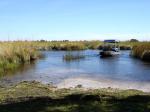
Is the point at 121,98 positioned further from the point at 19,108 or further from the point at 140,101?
the point at 19,108

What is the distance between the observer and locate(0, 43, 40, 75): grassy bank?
97.3ft

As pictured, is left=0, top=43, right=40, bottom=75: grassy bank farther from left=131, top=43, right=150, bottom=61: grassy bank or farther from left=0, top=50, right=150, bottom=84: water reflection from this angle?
left=131, top=43, right=150, bottom=61: grassy bank

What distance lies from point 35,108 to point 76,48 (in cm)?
5967

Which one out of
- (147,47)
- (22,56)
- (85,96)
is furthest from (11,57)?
(85,96)

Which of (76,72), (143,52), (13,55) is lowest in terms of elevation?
(76,72)

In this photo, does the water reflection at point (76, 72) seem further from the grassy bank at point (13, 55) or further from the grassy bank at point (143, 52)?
the grassy bank at point (143, 52)

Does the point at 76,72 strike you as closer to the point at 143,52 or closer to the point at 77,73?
the point at 77,73

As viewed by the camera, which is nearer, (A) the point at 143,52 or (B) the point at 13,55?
(B) the point at 13,55

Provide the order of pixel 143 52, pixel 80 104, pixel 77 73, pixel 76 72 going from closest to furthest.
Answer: pixel 80 104 < pixel 77 73 < pixel 76 72 < pixel 143 52

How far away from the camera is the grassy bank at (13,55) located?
29666 millimetres

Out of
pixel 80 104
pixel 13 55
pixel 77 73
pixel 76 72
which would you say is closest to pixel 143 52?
pixel 13 55

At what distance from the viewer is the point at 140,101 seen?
36.9 ft

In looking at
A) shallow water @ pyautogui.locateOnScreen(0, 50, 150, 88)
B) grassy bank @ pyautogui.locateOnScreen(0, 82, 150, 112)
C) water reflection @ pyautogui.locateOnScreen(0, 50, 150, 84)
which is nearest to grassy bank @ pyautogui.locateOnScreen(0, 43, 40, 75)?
water reflection @ pyautogui.locateOnScreen(0, 50, 150, 84)

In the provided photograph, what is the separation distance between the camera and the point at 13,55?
110 feet
